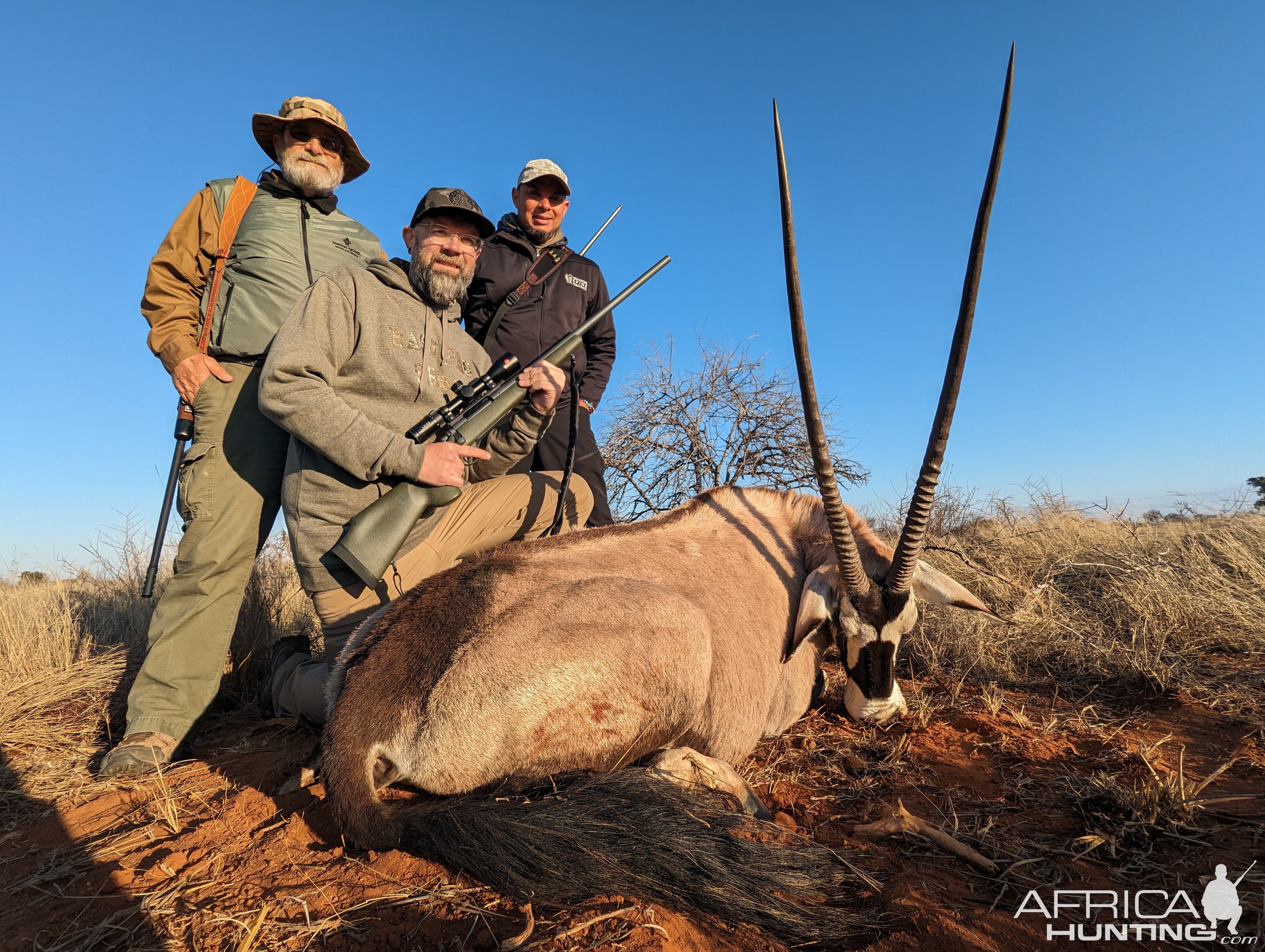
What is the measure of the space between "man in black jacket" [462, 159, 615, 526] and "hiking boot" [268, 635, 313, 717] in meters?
2.04

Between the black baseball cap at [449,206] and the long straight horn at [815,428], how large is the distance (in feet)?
7.38

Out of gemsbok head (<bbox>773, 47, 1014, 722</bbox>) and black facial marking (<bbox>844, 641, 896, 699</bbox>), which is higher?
gemsbok head (<bbox>773, 47, 1014, 722</bbox>)

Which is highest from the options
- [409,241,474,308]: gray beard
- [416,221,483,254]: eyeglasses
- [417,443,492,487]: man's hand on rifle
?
[416,221,483,254]: eyeglasses

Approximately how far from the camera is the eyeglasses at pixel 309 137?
174 inches

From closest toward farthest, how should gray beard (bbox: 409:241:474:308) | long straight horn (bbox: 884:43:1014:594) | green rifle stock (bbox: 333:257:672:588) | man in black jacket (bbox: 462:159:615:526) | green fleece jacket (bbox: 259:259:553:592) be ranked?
long straight horn (bbox: 884:43:1014:594)
green rifle stock (bbox: 333:257:672:588)
green fleece jacket (bbox: 259:259:553:592)
gray beard (bbox: 409:241:474:308)
man in black jacket (bbox: 462:159:615:526)

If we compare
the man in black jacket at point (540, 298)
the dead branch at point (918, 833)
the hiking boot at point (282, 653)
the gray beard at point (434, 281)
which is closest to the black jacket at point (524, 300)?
the man in black jacket at point (540, 298)

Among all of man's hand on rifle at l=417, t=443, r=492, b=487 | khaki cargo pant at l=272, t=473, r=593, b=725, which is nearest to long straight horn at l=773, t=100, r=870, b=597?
khaki cargo pant at l=272, t=473, r=593, b=725

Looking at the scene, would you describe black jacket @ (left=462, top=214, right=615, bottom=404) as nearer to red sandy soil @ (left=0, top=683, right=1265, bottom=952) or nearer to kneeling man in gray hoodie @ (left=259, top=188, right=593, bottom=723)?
kneeling man in gray hoodie @ (left=259, top=188, right=593, bottom=723)

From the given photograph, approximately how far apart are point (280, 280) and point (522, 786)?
3.53 m

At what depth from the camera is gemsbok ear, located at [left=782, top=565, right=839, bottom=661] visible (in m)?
3.52

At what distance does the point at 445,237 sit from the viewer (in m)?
4.22

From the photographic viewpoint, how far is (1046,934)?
174 centimetres

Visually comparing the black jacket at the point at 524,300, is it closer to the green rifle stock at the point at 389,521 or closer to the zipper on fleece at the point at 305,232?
the zipper on fleece at the point at 305,232

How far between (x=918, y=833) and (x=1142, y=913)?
640 millimetres
